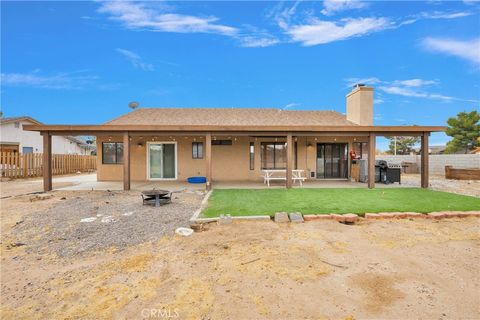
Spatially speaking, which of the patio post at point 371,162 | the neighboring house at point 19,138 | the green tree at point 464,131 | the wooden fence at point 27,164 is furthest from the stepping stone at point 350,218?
the green tree at point 464,131

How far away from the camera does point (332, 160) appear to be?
14.1 m

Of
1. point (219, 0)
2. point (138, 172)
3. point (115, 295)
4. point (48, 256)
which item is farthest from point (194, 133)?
point (219, 0)

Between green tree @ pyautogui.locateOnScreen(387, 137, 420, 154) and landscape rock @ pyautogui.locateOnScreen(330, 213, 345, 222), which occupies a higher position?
green tree @ pyautogui.locateOnScreen(387, 137, 420, 154)

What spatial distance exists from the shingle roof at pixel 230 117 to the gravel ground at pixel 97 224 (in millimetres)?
6895

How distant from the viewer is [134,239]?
14.9ft

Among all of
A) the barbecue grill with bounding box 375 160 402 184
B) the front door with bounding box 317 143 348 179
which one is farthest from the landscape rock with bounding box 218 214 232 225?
the barbecue grill with bounding box 375 160 402 184

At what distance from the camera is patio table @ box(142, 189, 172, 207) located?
7.13 metres

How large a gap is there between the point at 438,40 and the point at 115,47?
83.9ft

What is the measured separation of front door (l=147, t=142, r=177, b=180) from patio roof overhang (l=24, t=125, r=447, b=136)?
130 inches

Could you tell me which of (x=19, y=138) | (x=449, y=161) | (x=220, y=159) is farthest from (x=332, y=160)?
(x=19, y=138)

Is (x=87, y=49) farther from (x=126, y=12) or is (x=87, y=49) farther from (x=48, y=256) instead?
(x=48, y=256)

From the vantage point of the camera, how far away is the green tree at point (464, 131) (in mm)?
26344

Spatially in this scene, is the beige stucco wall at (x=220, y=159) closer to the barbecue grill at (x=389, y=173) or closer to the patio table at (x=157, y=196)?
the barbecue grill at (x=389, y=173)

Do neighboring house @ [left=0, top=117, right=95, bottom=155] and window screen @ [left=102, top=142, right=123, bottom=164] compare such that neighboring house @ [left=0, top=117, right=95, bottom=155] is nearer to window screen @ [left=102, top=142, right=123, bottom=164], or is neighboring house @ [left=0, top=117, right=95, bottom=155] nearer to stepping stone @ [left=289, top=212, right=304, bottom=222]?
window screen @ [left=102, top=142, right=123, bottom=164]
